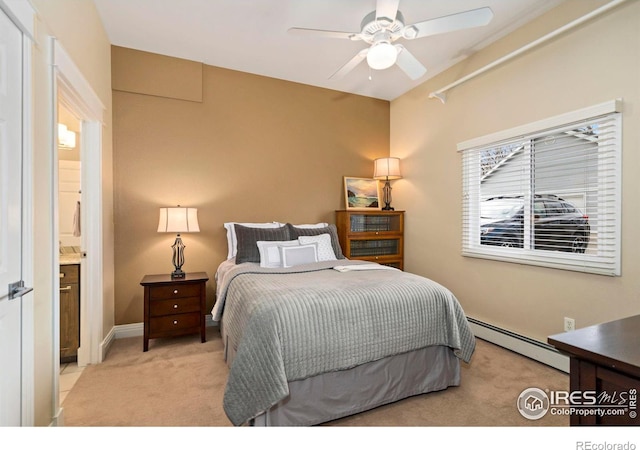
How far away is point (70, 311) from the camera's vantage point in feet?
8.55

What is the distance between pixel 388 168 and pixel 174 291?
2.85 metres

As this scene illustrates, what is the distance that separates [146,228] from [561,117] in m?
3.86

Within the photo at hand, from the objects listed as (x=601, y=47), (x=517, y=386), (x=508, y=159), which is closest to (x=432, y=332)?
(x=517, y=386)

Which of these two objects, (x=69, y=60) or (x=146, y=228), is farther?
(x=146, y=228)

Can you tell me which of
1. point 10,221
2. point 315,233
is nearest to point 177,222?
point 315,233

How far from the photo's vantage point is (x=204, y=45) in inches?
122

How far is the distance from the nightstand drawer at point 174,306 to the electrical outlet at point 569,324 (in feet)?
10.2

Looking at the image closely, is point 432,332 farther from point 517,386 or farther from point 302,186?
point 302,186

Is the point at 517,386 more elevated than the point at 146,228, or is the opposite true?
the point at 146,228

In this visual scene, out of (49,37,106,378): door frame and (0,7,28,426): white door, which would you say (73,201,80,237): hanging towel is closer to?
(49,37,106,378): door frame

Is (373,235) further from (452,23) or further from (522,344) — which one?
(452,23)

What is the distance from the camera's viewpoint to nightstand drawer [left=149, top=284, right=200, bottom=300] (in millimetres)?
2836

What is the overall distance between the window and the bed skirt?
130cm

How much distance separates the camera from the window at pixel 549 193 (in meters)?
2.22
